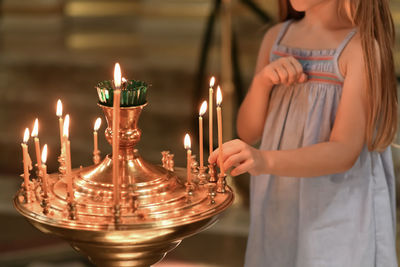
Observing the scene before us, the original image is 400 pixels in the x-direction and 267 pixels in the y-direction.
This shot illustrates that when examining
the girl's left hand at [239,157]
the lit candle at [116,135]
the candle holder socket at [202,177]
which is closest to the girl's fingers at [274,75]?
the girl's left hand at [239,157]

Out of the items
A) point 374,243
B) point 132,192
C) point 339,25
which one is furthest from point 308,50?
point 132,192

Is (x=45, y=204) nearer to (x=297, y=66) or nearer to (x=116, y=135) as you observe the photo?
(x=116, y=135)

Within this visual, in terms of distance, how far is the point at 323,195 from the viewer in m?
1.45

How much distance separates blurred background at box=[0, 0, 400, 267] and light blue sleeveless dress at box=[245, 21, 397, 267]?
3.92ft

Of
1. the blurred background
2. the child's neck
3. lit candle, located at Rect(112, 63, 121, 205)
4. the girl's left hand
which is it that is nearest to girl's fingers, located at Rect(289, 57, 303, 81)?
the child's neck

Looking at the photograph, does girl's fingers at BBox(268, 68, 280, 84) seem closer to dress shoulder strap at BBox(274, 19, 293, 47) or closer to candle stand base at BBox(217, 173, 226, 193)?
dress shoulder strap at BBox(274, 19, 293, 47)

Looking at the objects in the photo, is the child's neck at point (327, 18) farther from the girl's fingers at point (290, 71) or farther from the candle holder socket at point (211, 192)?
the candle holder socket at point (211, 192)

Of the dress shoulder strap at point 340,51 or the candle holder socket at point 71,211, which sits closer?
the candle holder socket at point 71,211

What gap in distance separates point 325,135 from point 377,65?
0.17m

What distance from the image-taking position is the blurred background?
2891 mm

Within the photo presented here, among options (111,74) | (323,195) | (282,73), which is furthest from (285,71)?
(111,74)

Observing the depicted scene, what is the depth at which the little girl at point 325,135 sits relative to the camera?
1.33m

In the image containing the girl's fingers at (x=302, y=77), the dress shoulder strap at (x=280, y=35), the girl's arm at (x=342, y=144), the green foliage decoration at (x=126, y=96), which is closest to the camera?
the green foliage decoration at (x=126, y=96)

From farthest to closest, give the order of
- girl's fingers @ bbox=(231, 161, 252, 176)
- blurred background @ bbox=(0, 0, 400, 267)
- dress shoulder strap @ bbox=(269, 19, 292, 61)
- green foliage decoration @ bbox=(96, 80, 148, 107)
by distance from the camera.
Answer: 1. blurred background @ bbox=(0, 0, 400, 267)
2. dress shoulder strap @ bbox=(269, 19, 292, 61)
3. girl's fingers @ bbox=(231, 161, 252, 176)
4. green foliage decoration @ bbox=(96, 80, 148, 107)
